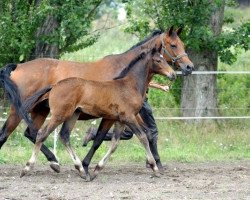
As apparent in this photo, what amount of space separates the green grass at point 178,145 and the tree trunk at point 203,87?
0.34 metres

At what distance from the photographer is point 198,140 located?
13.7m

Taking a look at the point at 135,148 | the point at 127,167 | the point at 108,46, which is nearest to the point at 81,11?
the point at 135,148

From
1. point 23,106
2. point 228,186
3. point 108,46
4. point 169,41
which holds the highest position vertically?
point 169,41

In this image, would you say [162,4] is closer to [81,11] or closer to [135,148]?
[81,11]

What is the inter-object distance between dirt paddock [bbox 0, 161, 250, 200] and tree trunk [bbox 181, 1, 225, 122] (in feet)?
10.5

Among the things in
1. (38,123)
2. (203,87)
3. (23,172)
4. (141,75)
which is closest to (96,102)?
(141,75)

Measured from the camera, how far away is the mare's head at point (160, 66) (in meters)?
9.93

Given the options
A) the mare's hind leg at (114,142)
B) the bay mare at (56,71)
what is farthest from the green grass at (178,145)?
the mare's hind leg at (114,142)

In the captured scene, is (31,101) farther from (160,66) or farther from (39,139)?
(160,66)

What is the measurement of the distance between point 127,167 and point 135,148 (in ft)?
6.12

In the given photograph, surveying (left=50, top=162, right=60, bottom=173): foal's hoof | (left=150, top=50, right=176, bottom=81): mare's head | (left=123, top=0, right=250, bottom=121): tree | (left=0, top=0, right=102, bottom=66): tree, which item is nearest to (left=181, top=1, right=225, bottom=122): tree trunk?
(left=123, top=0, right=250, bottom=121): tree

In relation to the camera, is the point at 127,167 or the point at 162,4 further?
the point at 162,4

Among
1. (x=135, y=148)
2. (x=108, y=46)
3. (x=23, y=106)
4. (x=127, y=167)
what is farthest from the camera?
(x=108, y=46)

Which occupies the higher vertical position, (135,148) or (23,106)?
(23,106)
